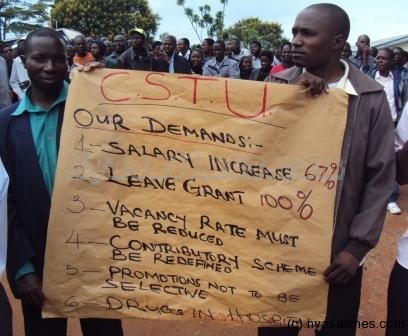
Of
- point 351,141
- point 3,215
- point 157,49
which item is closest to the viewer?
point 3,215

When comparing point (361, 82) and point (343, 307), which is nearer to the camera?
point (361, 82)

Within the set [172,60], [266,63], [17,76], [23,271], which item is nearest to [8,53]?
[17,76]

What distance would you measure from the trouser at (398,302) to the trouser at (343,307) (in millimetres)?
139

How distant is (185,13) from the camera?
39.2 metres

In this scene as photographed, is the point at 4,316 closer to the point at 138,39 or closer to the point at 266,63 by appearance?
the point at 138,39

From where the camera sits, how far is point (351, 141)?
6.07ft

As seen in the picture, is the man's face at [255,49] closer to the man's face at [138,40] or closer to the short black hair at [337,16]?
the man's face at [138,40]

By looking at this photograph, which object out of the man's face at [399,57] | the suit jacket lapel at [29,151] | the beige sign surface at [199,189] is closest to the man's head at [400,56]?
the man's face at [399,57]

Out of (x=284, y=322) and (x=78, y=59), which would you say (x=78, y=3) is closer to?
(x=78, y=59)

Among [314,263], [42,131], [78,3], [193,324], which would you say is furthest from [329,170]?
[78,3]

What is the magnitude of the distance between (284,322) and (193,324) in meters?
1.43

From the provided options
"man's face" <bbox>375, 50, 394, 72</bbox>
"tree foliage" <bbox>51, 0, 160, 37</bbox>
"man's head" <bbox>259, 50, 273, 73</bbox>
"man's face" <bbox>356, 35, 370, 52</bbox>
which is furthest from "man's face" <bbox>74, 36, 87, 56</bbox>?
"tree foliage" <bbox>51, 0, 160, 37</bbox>

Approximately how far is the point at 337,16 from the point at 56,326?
184 cm

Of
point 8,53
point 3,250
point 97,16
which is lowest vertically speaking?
point 3,250
